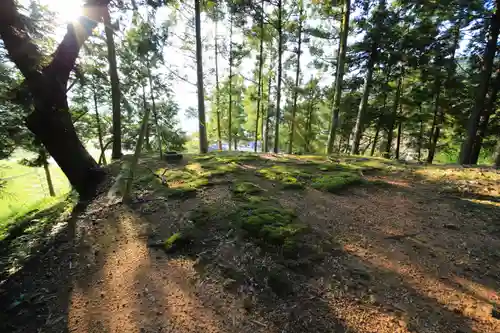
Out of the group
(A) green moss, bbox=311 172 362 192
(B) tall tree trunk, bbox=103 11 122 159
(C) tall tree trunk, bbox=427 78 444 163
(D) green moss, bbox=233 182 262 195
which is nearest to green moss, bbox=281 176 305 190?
(A) green moss, bbox=311 172 362 192

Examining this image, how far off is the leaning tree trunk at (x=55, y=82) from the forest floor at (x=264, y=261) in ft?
4.15

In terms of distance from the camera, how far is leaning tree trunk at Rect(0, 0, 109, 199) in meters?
4.86

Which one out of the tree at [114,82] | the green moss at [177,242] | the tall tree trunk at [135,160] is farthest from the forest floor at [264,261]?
the tree at [114,82]

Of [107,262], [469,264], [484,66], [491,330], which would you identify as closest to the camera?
[491,330]

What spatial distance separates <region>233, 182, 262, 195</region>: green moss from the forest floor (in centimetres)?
3

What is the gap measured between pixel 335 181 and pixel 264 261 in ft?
11.2

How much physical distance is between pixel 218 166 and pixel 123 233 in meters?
3.64

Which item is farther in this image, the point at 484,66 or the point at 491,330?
the point at 484,66

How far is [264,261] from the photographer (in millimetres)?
3379

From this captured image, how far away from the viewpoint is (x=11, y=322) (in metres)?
2.84

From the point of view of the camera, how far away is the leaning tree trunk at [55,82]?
486 cm

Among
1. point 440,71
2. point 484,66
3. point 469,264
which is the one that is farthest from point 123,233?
point 440,71

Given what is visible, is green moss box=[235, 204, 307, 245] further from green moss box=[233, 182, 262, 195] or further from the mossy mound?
green moss box=[233, 182, 262, 195]

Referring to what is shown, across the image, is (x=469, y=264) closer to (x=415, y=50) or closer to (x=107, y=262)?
(x=107, y=262)
